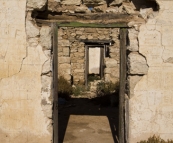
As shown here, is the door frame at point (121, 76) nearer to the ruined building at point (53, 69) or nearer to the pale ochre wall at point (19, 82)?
the ruined building at point (53, 69)

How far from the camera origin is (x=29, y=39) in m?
3.81

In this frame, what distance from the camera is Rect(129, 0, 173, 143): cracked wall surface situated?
3.82 metres

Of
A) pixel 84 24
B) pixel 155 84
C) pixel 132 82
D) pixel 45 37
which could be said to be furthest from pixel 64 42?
pixel 155 84

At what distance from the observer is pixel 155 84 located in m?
3.90

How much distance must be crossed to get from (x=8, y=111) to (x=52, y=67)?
99 cm

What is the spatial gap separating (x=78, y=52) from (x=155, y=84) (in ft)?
21.3

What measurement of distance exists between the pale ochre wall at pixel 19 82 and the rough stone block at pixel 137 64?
139 cm

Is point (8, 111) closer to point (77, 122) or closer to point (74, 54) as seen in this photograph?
point (77, 122)

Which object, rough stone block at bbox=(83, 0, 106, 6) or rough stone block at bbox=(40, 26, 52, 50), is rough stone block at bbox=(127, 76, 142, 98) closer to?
rough stone block at bbox=(40, 26, 52, 50)

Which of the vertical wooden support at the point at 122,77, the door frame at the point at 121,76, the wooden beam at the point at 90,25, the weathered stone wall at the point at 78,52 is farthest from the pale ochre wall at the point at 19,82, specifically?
the weathered stone wall at the point at 78,52

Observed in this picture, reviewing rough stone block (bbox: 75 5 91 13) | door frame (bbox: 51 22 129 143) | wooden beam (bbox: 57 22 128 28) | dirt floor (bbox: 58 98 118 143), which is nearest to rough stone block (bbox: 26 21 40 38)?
door frame (bbox: 51 22 129 143)

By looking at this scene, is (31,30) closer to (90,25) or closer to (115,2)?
(90,25)

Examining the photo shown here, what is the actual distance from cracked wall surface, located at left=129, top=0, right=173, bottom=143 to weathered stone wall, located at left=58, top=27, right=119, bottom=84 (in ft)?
18.9

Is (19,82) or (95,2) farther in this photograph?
(95,2)
